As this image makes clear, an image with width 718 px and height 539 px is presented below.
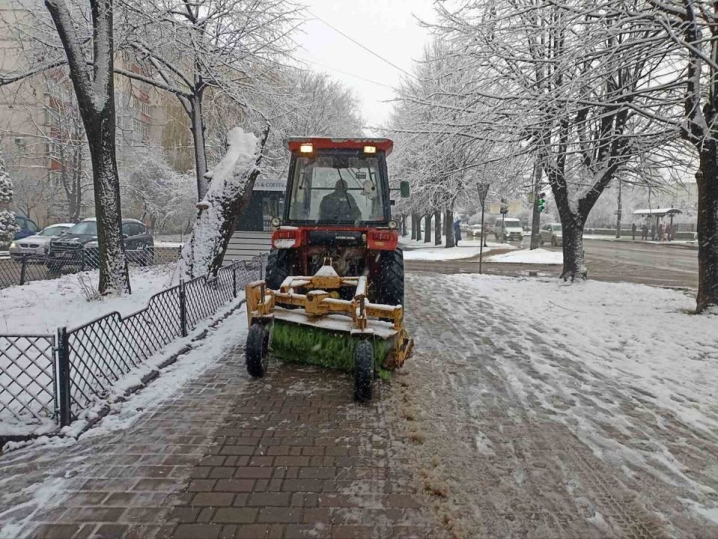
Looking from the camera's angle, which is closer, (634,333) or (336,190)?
(336,190)

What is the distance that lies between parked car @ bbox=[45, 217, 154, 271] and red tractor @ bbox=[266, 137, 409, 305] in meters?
8.12

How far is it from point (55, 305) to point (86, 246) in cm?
657

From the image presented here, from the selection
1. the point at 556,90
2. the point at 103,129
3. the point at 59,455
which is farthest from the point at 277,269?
the point at 556,90

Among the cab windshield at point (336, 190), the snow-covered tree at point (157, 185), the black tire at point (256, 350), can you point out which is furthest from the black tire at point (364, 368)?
the snow-covered tree at point (157, 185)

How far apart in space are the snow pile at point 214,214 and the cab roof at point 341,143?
13.3 ft

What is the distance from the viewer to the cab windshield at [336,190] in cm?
652

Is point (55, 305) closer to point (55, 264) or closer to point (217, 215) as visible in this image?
point (217, 215)

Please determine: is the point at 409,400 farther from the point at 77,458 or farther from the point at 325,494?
the point at 77,458

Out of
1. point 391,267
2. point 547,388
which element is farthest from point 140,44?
point 547,388

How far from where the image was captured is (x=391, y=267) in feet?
20.5

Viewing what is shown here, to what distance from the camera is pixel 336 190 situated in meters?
6.64

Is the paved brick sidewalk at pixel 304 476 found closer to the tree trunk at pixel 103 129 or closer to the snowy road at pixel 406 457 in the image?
the snowy road at pixel 406 457

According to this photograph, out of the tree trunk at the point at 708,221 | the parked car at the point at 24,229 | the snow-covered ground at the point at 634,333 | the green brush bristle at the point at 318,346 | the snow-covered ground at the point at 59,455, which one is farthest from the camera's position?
the parked car at the point at 24,229

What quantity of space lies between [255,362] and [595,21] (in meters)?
6.71
